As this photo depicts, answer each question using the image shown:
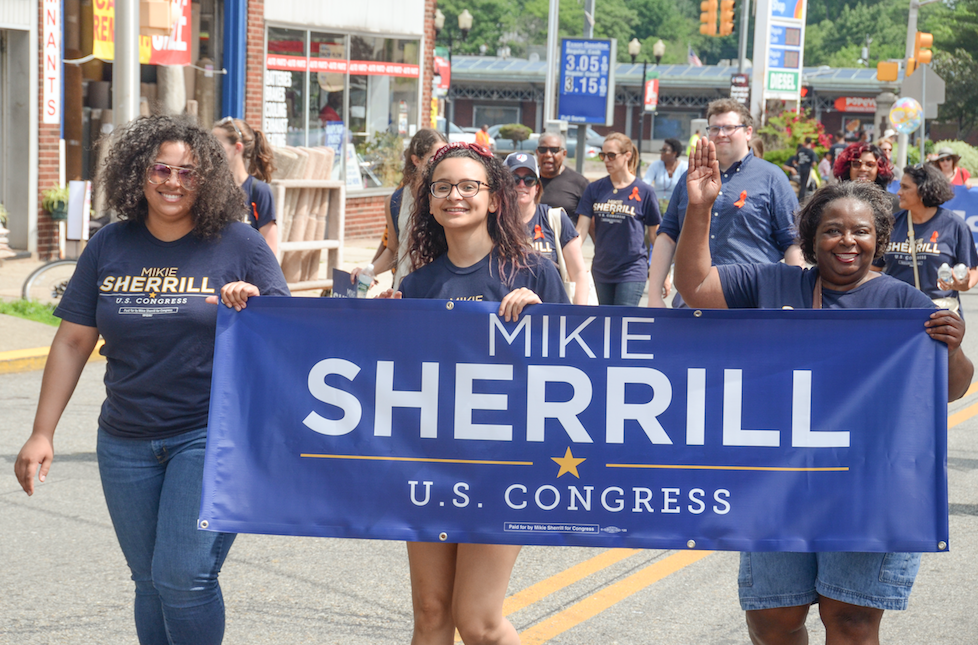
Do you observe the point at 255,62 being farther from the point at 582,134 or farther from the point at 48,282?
the point at 48,282

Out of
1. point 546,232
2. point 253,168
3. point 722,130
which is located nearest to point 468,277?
point 546,232

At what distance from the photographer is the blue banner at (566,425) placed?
340cm

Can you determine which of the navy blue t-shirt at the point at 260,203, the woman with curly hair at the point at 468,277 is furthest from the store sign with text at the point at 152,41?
the woman with curly hair at the point at 468,277

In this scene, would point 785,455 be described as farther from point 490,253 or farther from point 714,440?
point 490,253

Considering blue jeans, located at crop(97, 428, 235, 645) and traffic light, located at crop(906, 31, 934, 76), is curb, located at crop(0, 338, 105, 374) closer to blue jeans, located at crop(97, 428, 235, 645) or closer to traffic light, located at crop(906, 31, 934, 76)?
blue jeans, located at crop(97, 428, 235, 645)

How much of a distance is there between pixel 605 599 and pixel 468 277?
6.25ft

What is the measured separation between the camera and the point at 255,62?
54.5 ft

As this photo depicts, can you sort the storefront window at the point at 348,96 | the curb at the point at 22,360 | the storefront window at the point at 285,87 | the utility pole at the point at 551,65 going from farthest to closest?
the utility pole at the point at 551,65
the storefront window at the point at 348,96
the storefront window at the point at 285,87
the curb at the point at 22,360

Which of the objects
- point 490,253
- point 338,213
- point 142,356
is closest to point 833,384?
point 490,253

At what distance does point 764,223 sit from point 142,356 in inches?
148

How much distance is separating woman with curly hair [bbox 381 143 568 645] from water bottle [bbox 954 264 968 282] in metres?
3.22

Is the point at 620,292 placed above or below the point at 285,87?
below

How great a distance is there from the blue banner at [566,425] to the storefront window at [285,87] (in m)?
14.1

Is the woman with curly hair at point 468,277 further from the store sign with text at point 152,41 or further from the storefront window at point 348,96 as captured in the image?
the storefront window at point 348,96
